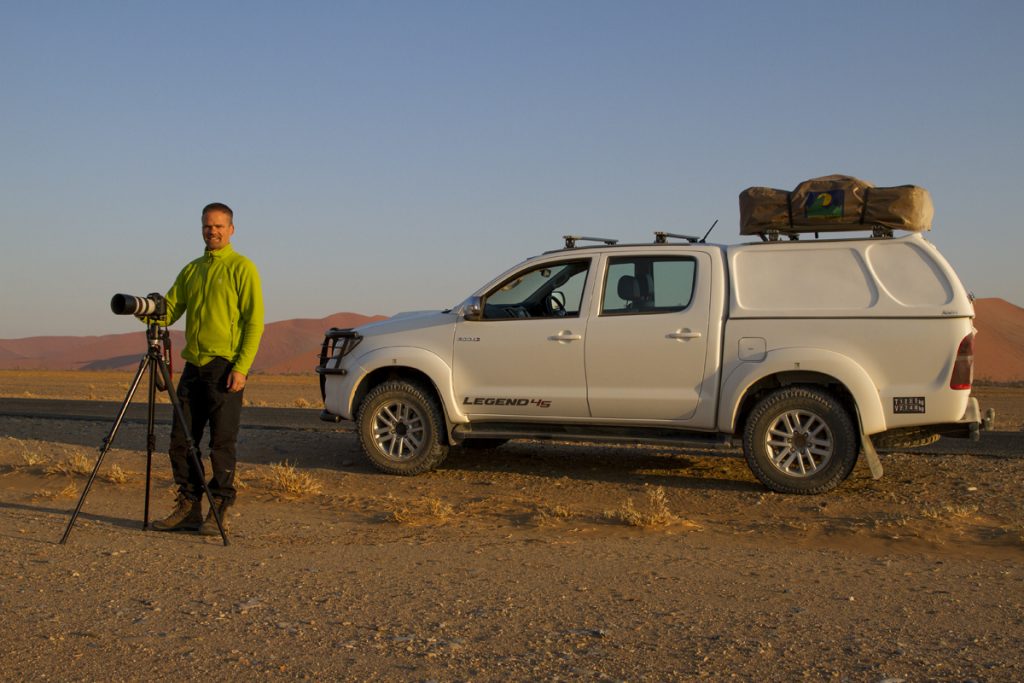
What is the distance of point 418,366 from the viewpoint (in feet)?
32.6

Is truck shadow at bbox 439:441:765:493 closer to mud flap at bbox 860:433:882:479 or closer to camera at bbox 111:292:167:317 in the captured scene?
mud flap at bbox 860:433:882:479

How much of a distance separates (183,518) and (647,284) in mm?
4512

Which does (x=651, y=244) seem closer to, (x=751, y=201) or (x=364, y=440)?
(x=751, y=201)

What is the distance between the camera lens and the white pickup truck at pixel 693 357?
28.0 feet

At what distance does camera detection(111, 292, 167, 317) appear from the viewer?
6512mm

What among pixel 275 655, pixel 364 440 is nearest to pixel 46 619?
pixel 275 655

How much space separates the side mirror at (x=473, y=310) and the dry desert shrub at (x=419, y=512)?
2.09 metres

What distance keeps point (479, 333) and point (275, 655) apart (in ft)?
18.5

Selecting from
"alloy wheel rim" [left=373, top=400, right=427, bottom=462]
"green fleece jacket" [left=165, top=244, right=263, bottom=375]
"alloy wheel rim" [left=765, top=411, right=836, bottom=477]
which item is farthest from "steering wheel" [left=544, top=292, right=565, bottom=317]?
"green fleece jacket" [left=165, top=244, right=263, bottom=375]

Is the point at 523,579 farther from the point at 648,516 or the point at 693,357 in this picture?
the point at 693,357

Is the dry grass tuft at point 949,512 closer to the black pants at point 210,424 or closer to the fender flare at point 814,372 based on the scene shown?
the fender flare at point 814,372

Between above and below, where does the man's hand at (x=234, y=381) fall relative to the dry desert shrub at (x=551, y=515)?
above

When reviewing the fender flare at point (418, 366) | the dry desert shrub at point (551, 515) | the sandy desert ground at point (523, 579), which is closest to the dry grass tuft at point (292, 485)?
the sandy desert ground at point (523, 579)

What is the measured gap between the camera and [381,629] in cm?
484
